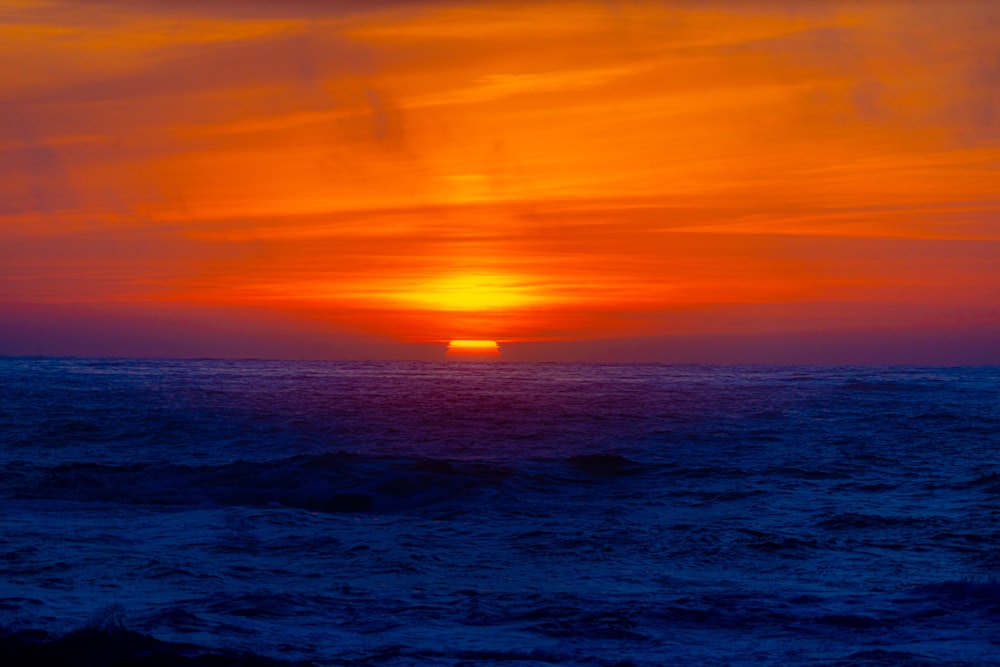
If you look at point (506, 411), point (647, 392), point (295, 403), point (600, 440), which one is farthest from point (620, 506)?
point (647, 392)

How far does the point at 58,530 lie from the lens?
564 inches

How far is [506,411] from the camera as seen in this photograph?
3725 centimetres

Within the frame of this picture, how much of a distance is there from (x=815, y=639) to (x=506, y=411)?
2814 centimetres

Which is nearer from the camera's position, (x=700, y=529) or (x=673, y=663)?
(x=673, y=663)

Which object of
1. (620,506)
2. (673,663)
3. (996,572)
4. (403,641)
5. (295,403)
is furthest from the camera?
(295,403)

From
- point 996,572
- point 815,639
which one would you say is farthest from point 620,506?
point 815,639

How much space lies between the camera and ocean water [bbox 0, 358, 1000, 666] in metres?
9.09

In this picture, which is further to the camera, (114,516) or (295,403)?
(295,403)

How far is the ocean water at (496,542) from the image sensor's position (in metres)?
9.09

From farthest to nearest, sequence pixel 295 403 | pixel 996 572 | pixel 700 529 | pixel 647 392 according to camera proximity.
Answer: pixel 647 392 < pixel 295 403 < pixel 700 529 < pixel 996 572

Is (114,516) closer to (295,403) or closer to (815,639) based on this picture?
(815,639)

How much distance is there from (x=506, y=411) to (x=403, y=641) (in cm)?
2815

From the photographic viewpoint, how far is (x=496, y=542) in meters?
14.4

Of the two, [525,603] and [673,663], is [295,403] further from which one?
[673,663]
